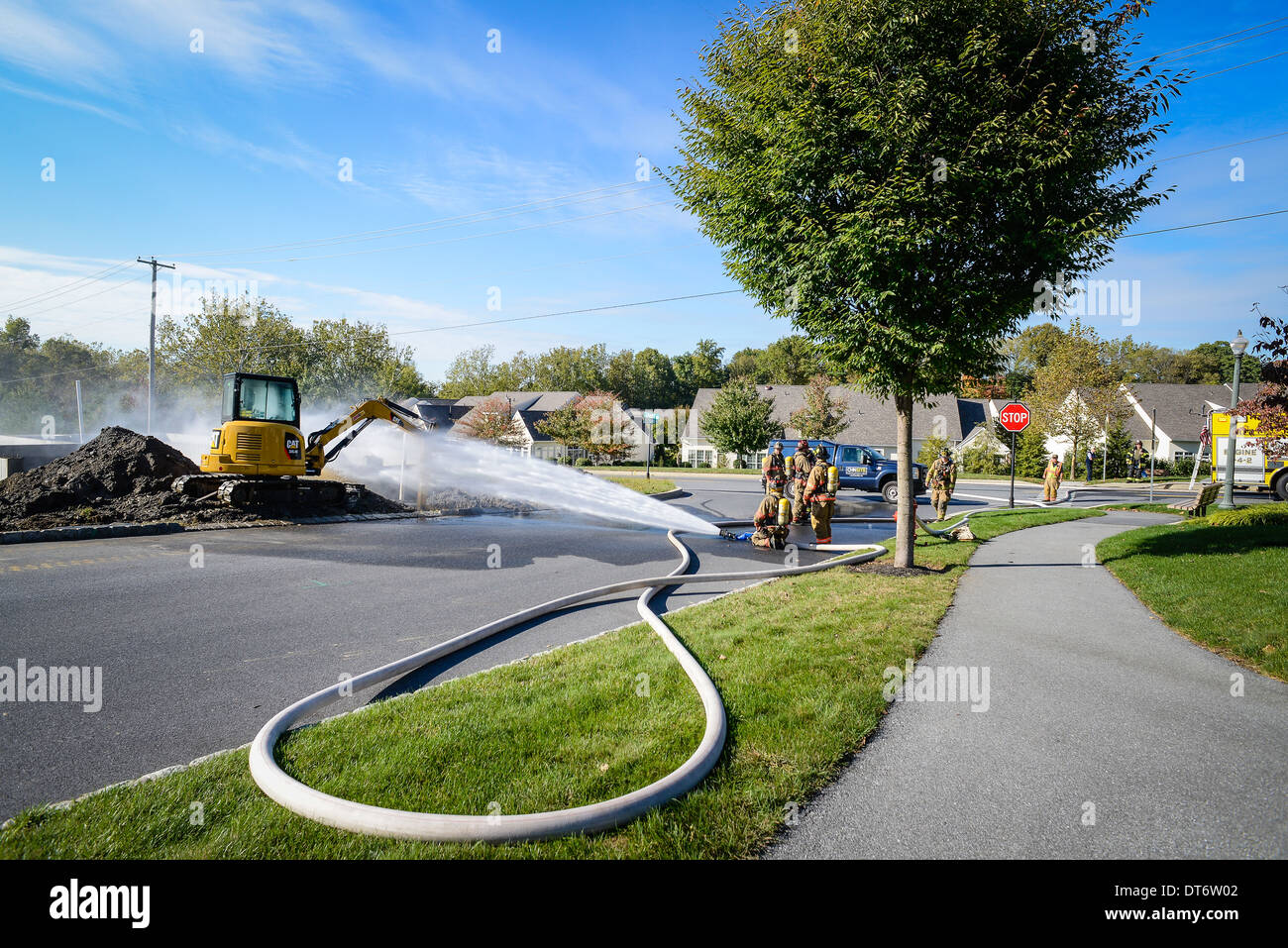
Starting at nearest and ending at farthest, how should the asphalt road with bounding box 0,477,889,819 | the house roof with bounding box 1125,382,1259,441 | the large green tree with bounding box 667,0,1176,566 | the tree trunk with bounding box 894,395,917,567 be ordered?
the asphalt road with bounding box 0,477,889,819, the large green tree with bounding box 667,0,1176,566, the tree trunk with bounding box 894,395,917,567, the house roof with bounding box 1125,382,1259,441

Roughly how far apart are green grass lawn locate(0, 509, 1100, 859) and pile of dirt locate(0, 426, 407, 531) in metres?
13.5

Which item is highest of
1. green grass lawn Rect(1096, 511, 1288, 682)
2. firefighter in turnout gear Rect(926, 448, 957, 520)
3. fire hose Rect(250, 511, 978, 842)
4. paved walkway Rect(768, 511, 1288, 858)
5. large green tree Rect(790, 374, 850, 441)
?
large green tree Rect(790, 374, 850, 441)

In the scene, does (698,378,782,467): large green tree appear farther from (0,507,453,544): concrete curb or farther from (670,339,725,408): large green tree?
(670,339,725,408): large green tree

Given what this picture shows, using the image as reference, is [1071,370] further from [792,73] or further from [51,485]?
[51,485]

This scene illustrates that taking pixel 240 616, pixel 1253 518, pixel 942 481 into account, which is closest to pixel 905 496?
pixel 942 481

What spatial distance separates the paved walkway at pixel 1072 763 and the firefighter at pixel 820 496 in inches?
231

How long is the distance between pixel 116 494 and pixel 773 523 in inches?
649

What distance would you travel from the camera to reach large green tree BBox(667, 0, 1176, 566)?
7.55 metres

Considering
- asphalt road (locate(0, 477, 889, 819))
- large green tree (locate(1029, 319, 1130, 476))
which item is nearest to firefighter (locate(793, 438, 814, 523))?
asphalt road (locate(0, 477, 889, 819))

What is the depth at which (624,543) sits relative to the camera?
42.0ft

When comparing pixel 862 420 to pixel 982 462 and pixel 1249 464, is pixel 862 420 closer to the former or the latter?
pixel 982 462

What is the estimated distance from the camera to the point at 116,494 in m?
16.2

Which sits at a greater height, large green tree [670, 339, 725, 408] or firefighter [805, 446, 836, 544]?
large green tree [670, 339, 725, 408]
